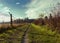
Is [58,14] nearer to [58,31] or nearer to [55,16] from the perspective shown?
[55,16]

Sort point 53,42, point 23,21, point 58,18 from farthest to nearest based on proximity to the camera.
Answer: point 23,21 → point 58,18 → point 53,42

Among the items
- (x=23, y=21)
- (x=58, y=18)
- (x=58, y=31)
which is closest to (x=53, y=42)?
(x=58, y=31)

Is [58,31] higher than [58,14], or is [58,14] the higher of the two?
[58,14]

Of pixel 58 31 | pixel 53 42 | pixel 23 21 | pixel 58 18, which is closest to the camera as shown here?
pixel 53 42

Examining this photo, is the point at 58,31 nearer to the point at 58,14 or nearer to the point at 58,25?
the point at 58,25

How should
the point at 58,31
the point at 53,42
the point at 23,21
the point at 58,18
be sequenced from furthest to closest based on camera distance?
the point at 23,21 → the point at 58,18 → the point at 58,31 → the point at 53,42

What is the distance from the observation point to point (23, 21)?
99.8 meters

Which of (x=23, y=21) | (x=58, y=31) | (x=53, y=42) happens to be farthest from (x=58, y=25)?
(x=23, y=21)

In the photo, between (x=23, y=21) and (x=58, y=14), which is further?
(x=23, y=21)

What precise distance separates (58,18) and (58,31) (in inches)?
83.2

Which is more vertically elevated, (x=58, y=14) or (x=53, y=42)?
(x=58, y=14)

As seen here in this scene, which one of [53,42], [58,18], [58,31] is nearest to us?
[53,42]

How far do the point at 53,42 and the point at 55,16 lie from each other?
10.3m

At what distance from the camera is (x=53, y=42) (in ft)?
49.7
